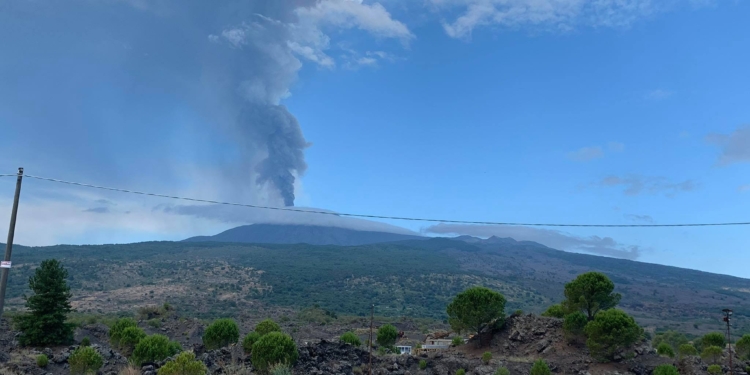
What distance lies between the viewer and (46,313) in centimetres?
3566

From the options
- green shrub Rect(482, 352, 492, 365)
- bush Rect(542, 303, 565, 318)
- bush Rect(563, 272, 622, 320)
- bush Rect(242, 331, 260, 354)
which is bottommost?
green shrub Rect(482, 352, 492, 365)

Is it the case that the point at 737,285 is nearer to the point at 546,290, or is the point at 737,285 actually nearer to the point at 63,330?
the point at 546,290

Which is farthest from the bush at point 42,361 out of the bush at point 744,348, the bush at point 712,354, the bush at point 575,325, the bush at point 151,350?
the bush at point 744,348

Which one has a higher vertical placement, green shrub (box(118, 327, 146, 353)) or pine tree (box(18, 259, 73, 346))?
pine tree (box(18, 259, 73, 346))

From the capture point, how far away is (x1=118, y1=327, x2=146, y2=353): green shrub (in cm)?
3716

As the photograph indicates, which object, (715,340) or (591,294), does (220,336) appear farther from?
(715,340)

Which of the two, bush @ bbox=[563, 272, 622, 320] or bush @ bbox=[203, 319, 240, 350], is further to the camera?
bush @ bbox=[563, 272, 622, 320]

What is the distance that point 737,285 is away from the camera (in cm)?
17988

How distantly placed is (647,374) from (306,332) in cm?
3447

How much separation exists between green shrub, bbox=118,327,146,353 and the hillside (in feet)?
133

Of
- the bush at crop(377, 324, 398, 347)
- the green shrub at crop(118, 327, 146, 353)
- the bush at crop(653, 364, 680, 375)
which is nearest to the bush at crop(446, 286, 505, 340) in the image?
the bush at crop(377, 324, 398, 347)

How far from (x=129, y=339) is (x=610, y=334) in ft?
108

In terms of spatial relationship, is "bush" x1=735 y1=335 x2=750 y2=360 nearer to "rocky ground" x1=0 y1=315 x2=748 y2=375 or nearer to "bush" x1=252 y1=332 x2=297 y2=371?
"rocky ground" x1=0 y1=315 x2=748 y2=375

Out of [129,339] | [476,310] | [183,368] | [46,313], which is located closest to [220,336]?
[129,339]
